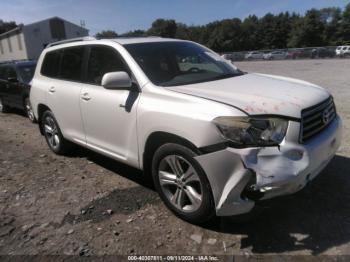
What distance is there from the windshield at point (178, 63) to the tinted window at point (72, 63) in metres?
0.97

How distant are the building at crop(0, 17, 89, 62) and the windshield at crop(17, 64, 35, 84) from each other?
160ft

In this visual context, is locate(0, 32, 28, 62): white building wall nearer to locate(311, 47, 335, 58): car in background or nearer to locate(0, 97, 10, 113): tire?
locate(311, 47, 335, 58): car in background

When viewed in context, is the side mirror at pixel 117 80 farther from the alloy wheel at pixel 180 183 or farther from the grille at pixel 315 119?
the grille at pixel 315 119

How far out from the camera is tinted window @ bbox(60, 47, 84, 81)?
4882 mm

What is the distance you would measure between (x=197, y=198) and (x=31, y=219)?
191cm

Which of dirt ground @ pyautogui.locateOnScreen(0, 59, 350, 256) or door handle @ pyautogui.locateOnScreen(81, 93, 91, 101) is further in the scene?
door handle @ pyautogui.locateOnScreen(81, 93, 91, 101)

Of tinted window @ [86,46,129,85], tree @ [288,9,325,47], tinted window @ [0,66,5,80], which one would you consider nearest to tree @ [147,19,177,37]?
tree @ [288,9,325,47]

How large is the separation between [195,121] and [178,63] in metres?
1.55

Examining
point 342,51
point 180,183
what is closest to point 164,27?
point 342,51

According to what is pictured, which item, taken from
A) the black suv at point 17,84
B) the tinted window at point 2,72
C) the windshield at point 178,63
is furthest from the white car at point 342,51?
the windshield at point 178,63

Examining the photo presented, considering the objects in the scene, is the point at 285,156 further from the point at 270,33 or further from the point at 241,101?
the point at 270,33

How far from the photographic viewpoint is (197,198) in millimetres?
3352

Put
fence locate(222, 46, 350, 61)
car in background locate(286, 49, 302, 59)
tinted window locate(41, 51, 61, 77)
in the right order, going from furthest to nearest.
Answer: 1. car in background locate(286, 49, 302, 59)
2. fence locate(222, 46, 350, 61)
3. tinted window locate(41, 51, 61, 77)

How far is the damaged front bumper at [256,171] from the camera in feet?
9.50
